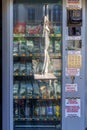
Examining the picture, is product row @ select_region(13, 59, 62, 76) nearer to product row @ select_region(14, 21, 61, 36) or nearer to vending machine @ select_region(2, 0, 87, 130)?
vending machine @ select_region(2, 0, 87, 130)

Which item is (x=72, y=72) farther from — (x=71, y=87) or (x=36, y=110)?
(x=36, y=110)

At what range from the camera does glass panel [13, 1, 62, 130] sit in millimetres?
5883

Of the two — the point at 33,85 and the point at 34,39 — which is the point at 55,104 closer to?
the point at 33,85

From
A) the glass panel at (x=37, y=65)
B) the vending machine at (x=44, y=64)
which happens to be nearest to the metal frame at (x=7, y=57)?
the vending machine at (x=44, y=64)

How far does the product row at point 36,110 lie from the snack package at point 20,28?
93 centimetres

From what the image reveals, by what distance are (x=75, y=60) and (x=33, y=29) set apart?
702 millimetres

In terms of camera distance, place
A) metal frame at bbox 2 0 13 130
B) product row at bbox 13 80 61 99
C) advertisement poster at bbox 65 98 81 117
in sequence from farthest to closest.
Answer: product row at bbox 13 80 61 99, advertisement poster at bbox 65 98 81 117, metal frame at bbox 2 0 13 130

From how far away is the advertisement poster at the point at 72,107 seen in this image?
5.85 m

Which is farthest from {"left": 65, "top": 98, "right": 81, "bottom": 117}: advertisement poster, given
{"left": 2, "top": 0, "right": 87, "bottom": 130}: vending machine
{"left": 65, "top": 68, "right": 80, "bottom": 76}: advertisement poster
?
{"left": 65, "top": 68, "right": 80, "bottom": 76}: advertisement poster

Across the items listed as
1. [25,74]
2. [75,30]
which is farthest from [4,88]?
[75,30]

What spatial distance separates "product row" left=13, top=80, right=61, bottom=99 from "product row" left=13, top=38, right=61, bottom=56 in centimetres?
42

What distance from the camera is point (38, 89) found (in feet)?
19.8

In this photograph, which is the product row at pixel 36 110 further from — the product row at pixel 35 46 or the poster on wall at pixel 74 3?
the poster on wall at pixel 74 3

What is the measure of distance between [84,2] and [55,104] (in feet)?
4.72
